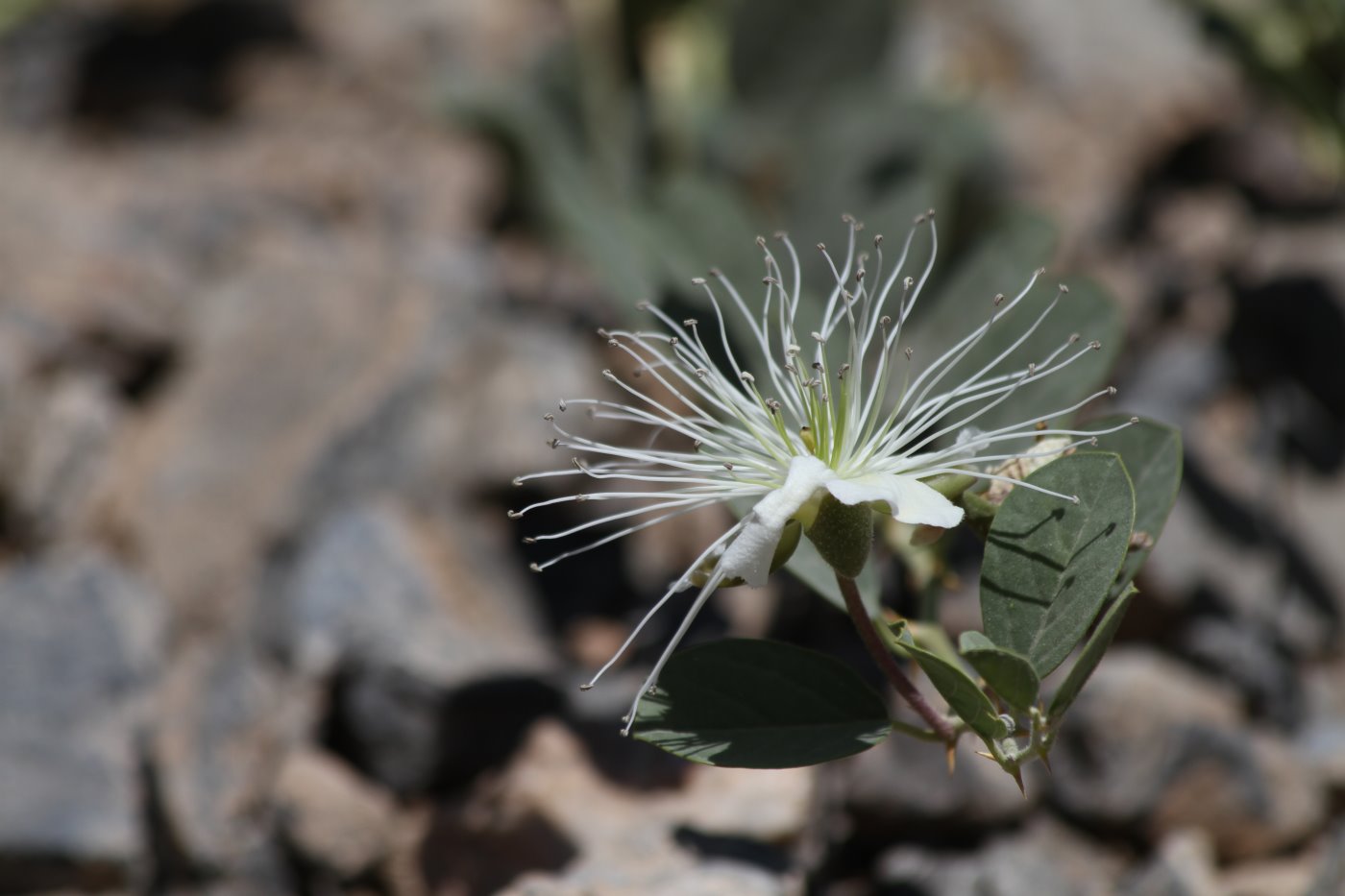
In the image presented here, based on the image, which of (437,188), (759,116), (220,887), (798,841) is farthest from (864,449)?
(437,188)

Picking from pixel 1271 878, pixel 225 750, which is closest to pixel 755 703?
pixel 1271 878

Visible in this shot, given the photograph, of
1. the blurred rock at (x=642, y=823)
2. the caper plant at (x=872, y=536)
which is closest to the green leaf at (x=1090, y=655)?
the caper plant at (x=872, y=536)

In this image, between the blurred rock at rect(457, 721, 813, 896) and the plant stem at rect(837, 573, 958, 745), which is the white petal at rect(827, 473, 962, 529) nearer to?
the plant stem at rect(837, 573, 958, 745)

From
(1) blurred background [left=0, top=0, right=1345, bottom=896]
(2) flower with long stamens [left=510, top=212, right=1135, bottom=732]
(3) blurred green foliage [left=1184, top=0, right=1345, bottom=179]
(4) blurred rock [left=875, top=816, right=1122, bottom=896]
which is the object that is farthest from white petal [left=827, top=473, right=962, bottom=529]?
(3) blurred green foliage [left=1184, top=0, right=1345, bottom=179]

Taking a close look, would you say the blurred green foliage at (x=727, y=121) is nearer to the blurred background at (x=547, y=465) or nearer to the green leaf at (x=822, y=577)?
the blurred background at (x=547, y=465)

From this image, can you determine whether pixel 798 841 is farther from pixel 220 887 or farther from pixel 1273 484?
pixel 1273 484

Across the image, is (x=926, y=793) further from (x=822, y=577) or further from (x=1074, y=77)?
(x=1074, y=77)
